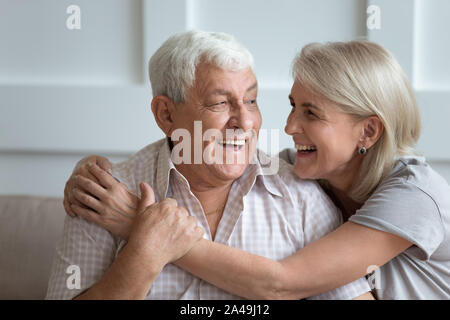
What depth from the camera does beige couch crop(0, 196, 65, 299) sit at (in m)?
1.97

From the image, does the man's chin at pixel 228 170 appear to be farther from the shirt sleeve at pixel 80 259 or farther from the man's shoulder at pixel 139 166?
the shirt sleeve at pixel 80 259

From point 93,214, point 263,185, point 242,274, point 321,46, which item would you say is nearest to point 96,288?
point 93,214

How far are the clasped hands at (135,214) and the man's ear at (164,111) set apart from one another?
0.22m

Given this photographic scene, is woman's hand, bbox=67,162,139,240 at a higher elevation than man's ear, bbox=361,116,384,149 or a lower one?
lower

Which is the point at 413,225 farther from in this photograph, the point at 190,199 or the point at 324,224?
the point at 190,199

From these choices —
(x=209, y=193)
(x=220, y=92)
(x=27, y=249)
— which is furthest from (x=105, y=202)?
(x=27, y=249)

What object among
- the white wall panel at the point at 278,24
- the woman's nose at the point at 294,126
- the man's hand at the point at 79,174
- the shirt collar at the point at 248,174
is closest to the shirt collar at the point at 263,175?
the shirt collar at the point at 248,174

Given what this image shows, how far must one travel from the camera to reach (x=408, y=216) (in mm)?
1422

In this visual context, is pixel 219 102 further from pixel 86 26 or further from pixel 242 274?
pixel 86 26

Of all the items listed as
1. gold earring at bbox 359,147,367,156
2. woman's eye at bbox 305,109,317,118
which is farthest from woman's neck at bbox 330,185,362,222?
woman's eye at bbox 305,109,317,118

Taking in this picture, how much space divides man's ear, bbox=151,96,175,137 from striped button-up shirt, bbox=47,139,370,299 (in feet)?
0.22

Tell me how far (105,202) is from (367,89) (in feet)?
2.50

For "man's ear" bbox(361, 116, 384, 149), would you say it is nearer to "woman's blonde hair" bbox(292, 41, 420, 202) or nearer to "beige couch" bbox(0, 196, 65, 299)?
"woman's blonde hair" bbox(292, 41, 420, 202)

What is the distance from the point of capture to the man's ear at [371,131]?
1530mm
